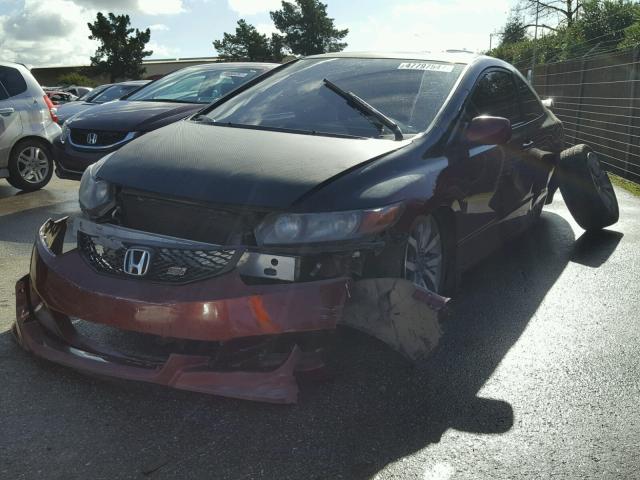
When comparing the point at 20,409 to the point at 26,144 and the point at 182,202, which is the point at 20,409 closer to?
the point at 182,202

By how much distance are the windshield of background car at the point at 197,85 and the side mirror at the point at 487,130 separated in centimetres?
469

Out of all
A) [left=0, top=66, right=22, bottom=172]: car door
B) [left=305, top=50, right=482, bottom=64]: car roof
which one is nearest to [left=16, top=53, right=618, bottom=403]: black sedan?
[left=305, top=50, right=482, bottom=64]: car roof

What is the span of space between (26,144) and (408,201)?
7.15 m

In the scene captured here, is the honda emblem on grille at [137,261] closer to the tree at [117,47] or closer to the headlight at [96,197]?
the headlight at [96,197]

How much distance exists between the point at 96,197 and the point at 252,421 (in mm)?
1374

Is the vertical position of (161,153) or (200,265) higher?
(161,153)

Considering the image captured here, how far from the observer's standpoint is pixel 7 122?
878 cm

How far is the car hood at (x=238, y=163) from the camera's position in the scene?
3.15 metres

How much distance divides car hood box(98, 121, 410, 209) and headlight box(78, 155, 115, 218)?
6 cm

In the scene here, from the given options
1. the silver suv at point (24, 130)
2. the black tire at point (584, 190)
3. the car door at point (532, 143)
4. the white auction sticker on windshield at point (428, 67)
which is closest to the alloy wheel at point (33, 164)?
the silver suv at point (24, 130)

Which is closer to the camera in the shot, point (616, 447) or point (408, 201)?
point (616, 447)

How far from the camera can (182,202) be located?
320 centimetres

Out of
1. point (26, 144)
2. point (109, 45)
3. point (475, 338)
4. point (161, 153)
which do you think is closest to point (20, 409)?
point (161, 153)

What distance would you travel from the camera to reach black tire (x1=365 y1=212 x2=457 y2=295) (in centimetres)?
317
